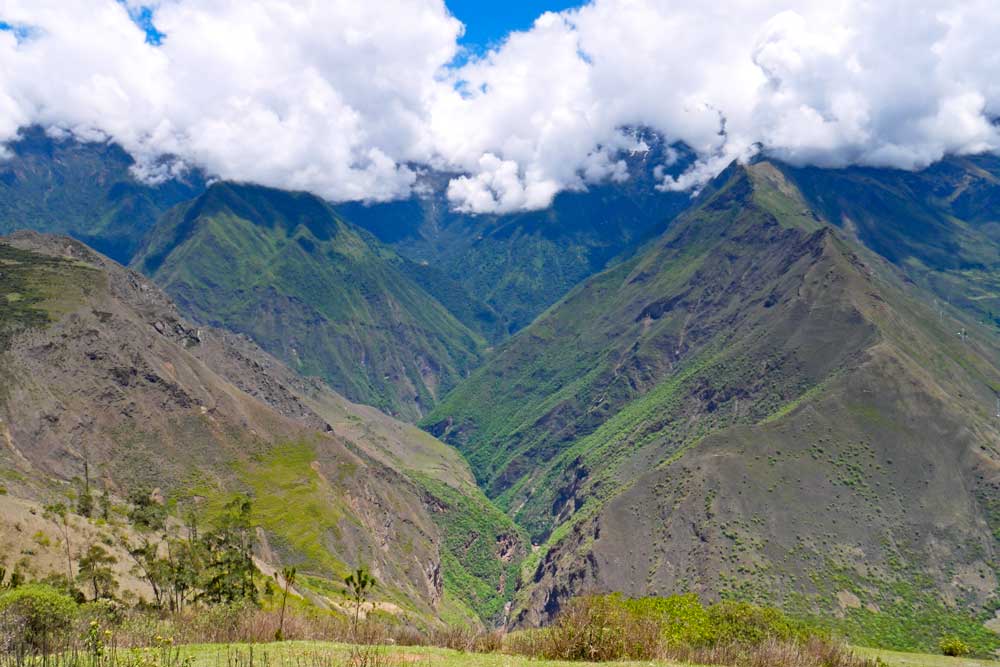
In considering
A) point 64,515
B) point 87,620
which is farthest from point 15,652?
point 64,515

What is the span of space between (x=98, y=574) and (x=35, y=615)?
31.1m

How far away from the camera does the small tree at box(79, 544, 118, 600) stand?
76688mm

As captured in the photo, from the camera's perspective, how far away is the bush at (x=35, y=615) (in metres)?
48.0

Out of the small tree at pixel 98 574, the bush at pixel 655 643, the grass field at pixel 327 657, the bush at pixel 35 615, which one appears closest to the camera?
the grass field at pixel 327 657

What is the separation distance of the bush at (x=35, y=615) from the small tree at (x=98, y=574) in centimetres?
2836

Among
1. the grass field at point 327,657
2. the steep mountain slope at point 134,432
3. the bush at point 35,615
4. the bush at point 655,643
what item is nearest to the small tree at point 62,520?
the bush at point 35,615

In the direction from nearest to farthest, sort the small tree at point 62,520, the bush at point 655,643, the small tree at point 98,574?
the bush at point 655,643, the small tree at point 98,574, the small tree at point 62,520

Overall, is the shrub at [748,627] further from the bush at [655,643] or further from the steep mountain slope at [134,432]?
the steep mountain slope at [134,432]

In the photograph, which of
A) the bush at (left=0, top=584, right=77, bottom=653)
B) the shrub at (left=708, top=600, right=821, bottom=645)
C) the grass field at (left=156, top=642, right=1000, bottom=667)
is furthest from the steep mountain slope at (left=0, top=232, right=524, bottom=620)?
the grass field at (left=156, top=642, right=1000, bottom=667)

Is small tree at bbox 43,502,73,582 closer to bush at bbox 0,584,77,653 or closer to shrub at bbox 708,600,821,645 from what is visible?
bush at bbox 0,584,77,653

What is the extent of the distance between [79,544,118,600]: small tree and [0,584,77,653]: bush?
93.0ft

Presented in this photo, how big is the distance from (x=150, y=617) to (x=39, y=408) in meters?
120

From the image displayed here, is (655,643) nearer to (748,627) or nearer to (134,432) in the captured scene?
(748,627)

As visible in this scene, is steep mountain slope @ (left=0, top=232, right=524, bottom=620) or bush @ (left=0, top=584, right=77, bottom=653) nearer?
bush @ (left=0, top=584, right=77, bottom=653)
